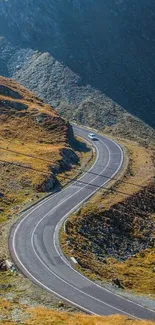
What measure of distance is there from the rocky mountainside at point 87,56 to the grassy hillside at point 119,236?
6553 centimetres

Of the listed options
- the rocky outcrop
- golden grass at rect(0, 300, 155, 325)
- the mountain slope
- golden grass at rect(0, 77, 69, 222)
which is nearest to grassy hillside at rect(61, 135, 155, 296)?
the rocky outcrop

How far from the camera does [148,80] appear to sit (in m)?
160

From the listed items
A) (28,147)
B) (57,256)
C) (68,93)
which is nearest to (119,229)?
(57,256)

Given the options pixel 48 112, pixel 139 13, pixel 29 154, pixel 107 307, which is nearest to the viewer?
pixel 107 307

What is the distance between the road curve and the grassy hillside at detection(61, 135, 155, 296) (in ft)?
6.01

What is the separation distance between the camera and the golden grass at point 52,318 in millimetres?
31703

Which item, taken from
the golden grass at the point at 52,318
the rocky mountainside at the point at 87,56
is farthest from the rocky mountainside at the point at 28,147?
the rocky mountainside at the point at 87,56

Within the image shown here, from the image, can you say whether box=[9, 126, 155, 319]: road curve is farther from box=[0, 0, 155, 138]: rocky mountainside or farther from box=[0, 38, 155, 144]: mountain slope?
box=[0, 0, 155, 138]: rocky mountainside

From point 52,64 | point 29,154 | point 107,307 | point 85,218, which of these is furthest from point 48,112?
point 107,307

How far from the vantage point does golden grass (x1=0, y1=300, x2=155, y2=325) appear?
104 feet

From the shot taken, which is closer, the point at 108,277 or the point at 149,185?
the point at 108,277

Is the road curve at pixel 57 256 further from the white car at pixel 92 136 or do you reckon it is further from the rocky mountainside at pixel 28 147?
the white car at pixel 92 136

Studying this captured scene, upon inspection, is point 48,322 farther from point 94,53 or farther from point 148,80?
point 94,53

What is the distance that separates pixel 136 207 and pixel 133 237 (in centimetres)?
814
